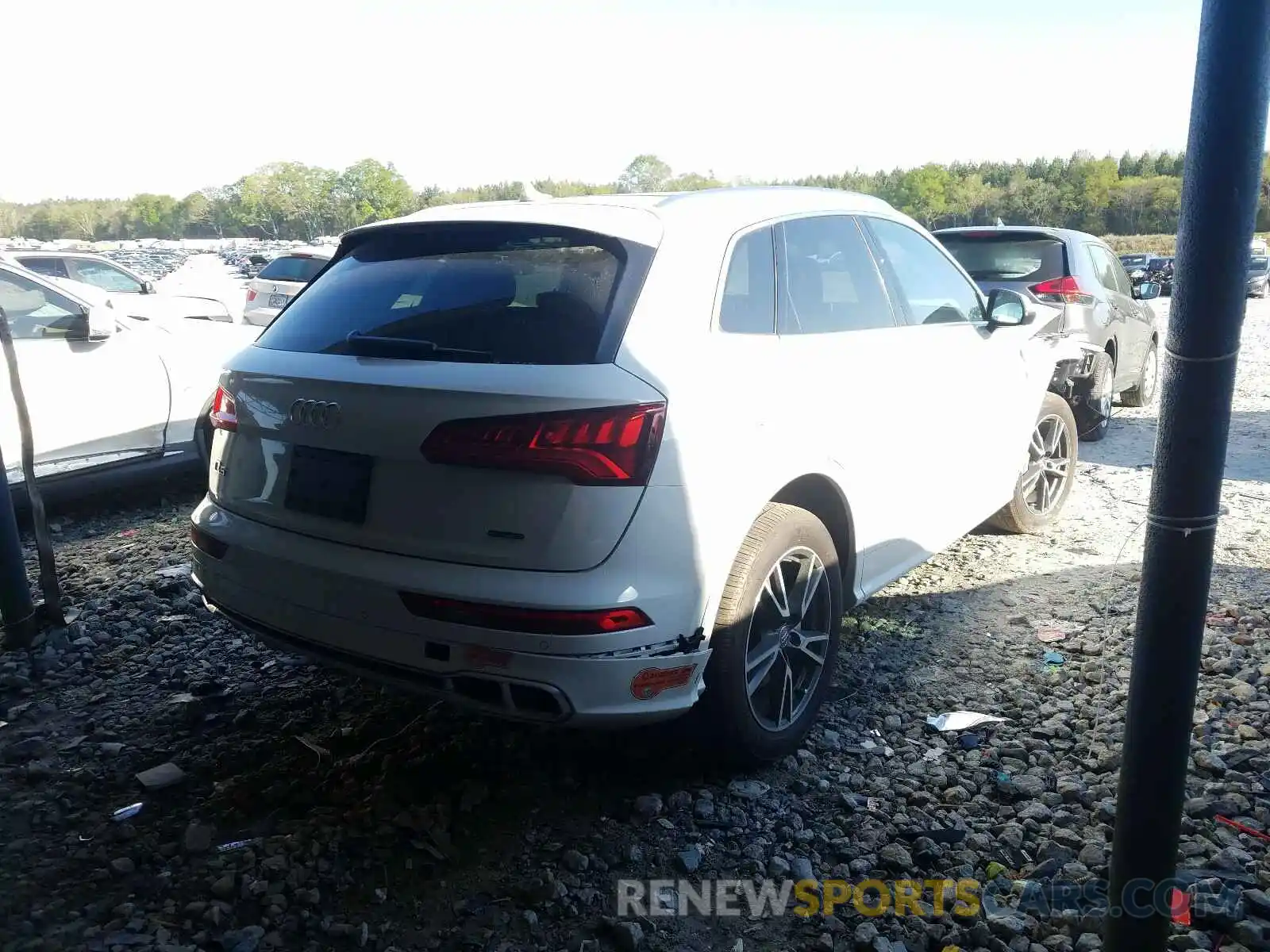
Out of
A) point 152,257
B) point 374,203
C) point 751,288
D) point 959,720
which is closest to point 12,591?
point 751,288

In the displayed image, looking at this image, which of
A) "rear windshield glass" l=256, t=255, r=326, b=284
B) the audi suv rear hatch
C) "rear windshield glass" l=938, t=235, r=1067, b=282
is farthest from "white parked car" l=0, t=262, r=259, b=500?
"rear windshield glass" l=256, t=255, r=326, b=284

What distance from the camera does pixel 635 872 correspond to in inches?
107

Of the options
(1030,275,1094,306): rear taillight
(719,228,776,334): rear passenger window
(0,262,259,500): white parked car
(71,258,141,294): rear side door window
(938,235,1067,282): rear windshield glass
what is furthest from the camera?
(71,258,141,294): rear side door window

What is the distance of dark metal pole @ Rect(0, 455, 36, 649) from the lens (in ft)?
13.6

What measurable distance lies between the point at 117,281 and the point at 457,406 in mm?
13844

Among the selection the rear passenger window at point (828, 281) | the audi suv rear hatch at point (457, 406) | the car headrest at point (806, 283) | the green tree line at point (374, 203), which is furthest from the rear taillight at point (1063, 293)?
the green tree line at point (374, 203)

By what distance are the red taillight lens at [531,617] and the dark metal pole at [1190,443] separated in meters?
1.20

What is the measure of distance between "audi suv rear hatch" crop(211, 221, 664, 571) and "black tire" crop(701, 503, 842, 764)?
1.84 ft

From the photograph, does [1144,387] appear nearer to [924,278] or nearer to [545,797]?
[924,278]

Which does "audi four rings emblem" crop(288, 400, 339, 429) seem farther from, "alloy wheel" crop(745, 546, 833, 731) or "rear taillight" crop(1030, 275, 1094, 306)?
"rear taillight" crop(1030, 275, 1094, 306)

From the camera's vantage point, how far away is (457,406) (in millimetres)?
2561

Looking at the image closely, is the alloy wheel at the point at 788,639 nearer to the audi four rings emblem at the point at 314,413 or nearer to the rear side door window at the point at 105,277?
the audi four rings emblem at the point at 314,413

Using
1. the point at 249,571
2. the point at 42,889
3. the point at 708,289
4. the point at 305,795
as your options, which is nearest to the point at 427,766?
the point at 305,795

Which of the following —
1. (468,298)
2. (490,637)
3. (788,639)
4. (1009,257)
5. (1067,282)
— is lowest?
(788,639)
